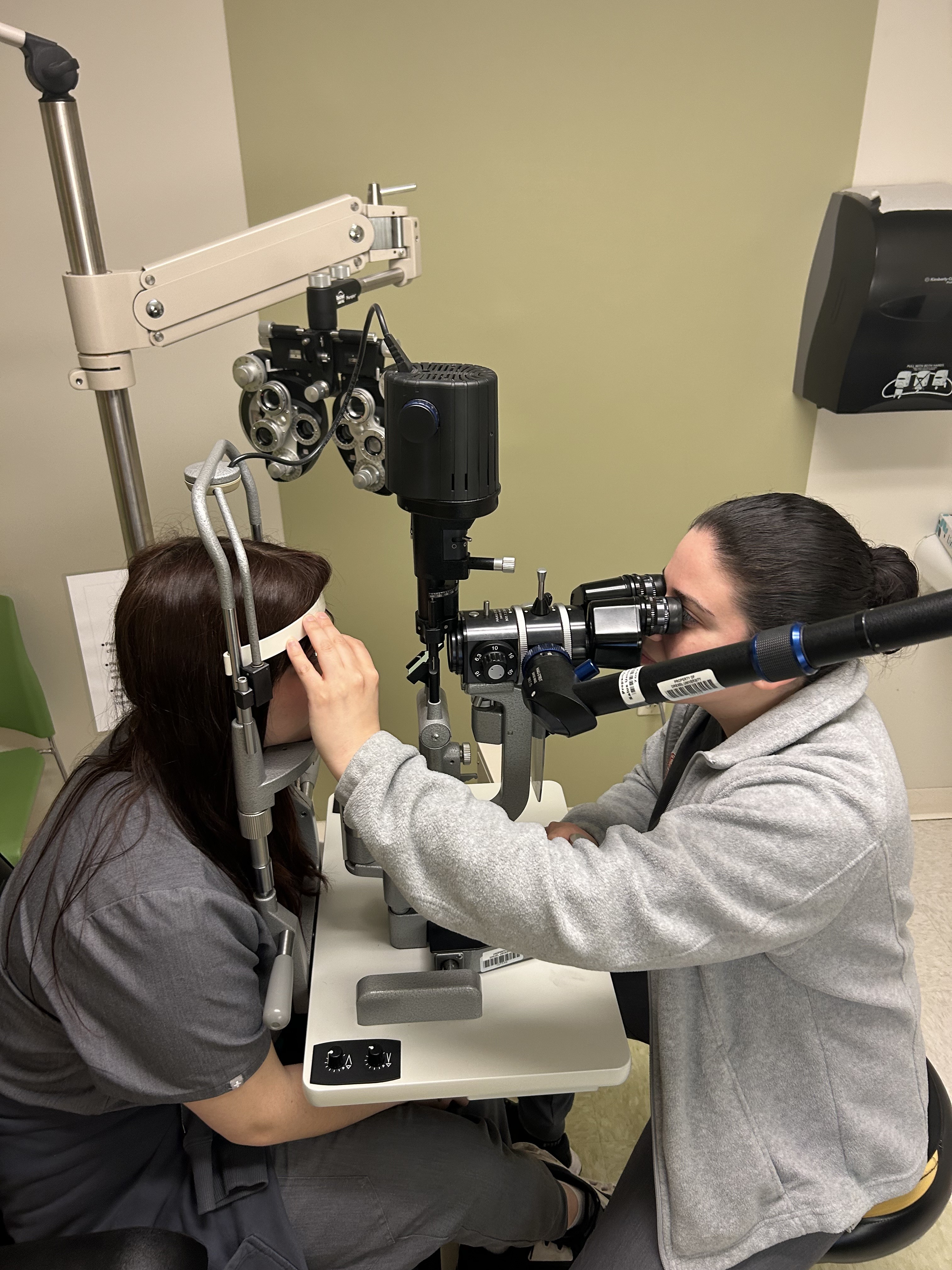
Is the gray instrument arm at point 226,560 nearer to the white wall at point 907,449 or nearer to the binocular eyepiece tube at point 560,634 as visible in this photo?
the binocular eyepiece tube at point 560,634

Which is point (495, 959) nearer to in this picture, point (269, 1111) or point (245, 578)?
point (269, 1111)

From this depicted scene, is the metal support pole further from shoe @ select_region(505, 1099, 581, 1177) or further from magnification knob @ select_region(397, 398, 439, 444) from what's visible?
shoe @ select_region(505, 1099, 581, 1177)

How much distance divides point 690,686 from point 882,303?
135 cm

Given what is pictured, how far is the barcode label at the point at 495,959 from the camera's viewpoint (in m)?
1.14

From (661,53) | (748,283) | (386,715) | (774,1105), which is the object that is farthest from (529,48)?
(774,1105)

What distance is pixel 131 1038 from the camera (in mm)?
933

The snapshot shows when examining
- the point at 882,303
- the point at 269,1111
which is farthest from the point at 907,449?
the point at 269,1111

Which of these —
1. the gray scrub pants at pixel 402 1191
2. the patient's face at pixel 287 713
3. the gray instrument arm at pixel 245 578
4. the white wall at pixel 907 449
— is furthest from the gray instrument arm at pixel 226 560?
the white wall at pixel 907 449

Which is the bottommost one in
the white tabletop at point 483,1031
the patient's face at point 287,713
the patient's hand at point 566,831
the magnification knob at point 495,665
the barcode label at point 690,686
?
the white tabletop at point 483,1031

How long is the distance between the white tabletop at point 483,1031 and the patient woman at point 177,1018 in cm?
10

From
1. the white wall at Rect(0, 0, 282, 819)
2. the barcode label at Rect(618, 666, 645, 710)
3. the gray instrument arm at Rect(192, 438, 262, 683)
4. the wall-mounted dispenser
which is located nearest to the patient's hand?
the barcode label at Rect(618, 666, 645, 710)

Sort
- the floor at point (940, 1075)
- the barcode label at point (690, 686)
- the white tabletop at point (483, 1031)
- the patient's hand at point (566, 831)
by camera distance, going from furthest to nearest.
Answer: the floor at point (940, 1075), the patient's hand at point (566, 831), the white tabletop at point (483, 1031), the barcode label at point (690, 686)

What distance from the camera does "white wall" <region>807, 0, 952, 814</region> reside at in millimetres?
1781

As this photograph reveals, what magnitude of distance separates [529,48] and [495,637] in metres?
1.35
